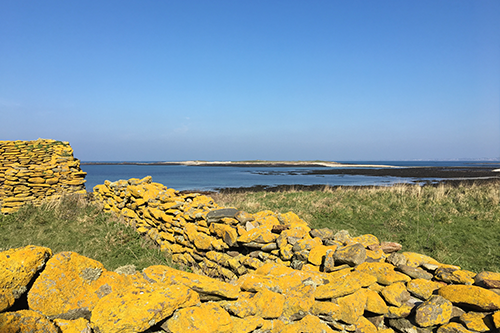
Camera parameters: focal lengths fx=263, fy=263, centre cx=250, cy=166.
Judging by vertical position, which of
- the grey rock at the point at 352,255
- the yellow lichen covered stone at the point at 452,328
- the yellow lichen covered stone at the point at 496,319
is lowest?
the yellow lichen covered stone at the point at 452,328

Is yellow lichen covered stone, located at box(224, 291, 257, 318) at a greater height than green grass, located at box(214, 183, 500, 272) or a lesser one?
greater

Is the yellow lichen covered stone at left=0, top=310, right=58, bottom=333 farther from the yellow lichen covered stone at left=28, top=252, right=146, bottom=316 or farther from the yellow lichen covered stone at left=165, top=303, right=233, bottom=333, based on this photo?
the yellow lichen covered stone at left=165, top=303, right=233, bottom=333

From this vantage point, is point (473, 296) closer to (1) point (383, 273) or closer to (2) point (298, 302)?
(1) point (383, 273)

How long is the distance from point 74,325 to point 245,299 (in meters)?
1.57

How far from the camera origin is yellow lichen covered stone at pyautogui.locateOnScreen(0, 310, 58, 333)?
1.73 meters

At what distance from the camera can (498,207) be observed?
458 inches

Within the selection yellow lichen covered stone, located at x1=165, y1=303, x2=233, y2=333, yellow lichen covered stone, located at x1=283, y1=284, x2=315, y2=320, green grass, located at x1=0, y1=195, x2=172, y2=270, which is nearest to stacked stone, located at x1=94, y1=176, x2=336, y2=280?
green grass, located at x1=0, y1=195, x2=172, y2=270

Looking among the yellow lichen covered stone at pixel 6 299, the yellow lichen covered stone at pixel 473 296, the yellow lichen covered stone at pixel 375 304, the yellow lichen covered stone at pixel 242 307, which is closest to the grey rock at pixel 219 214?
the yellow lichen covered stone at pixel 242 307

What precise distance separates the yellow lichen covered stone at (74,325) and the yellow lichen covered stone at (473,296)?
360 cm

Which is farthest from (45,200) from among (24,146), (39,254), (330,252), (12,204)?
(330,252)

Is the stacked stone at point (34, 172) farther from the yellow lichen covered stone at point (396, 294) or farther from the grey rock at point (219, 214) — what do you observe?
the yellow lichen covered stone at point (396, 294)

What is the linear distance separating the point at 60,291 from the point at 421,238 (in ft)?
33.5

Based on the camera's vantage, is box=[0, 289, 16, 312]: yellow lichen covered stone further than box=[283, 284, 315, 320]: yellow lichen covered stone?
No

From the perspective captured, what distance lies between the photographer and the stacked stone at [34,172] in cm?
1190
